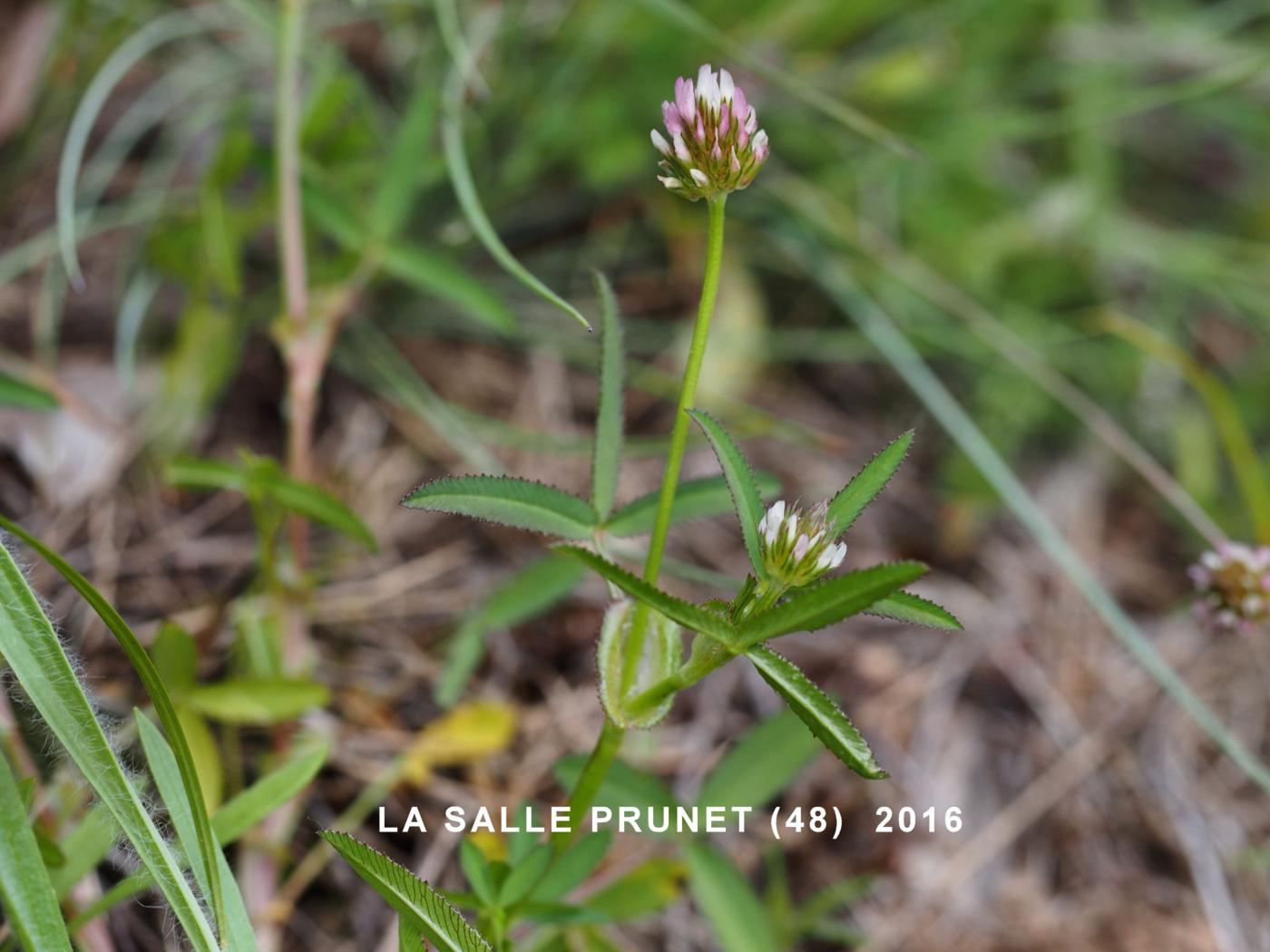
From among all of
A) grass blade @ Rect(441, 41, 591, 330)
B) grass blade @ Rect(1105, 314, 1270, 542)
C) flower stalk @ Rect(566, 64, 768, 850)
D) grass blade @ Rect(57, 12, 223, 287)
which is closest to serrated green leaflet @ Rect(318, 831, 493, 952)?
flower stalk @ Rect(566, 64, 768, 850)

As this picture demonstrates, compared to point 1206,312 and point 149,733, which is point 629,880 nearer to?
point 149,733

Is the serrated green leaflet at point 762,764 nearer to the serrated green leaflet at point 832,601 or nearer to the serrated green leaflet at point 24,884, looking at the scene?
the serrated green leaflet at point 832,601

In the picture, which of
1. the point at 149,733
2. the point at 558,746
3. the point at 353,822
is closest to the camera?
the point at 149,733

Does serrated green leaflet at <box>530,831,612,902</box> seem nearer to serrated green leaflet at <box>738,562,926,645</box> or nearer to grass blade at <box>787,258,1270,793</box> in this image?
serrated green leaflet at <box>738,562,926,645</box>

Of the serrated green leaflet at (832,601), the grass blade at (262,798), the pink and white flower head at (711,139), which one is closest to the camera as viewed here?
the serrated green leaflet at (832,601)

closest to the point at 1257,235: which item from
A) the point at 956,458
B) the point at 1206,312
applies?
the point at 1206,312

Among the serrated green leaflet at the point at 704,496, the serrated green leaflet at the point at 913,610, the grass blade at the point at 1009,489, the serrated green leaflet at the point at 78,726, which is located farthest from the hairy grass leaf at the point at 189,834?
the grass blade at the point at 1009,489

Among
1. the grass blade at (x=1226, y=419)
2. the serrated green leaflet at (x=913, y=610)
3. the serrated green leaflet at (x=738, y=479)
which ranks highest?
the grass blade at (x=1226, y=419)
